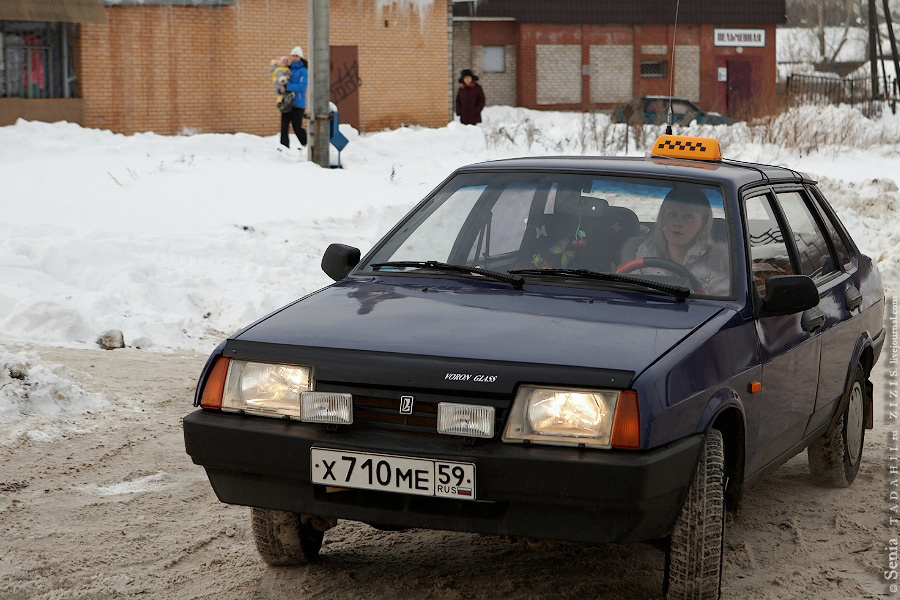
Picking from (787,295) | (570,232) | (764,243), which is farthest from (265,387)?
(764,243)

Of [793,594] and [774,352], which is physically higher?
[774,352]

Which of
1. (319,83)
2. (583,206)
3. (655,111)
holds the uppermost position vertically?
(655,111)

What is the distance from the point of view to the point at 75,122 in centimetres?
2222

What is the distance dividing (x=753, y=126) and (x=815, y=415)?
1983cm

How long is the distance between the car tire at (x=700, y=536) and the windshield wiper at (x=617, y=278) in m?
0.63

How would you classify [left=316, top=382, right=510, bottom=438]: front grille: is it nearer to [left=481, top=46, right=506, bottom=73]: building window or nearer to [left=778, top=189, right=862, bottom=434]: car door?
[left=778, top=189, right=862, bottom=434]: car door

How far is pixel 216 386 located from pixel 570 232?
153cm

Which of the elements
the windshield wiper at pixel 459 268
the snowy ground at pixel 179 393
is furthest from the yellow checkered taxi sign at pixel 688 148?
the snowy ground at pixel 179 393

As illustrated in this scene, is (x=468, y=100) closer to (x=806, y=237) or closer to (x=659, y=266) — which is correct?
(x=806, y=237)

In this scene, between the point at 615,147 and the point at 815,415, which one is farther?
the point at 615,147

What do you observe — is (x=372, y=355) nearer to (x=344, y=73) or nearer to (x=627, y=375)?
(x=627, y=375)

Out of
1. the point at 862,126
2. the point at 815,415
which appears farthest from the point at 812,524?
the point at 862,126

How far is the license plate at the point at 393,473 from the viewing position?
3.26m

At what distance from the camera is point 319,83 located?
55.1ft
